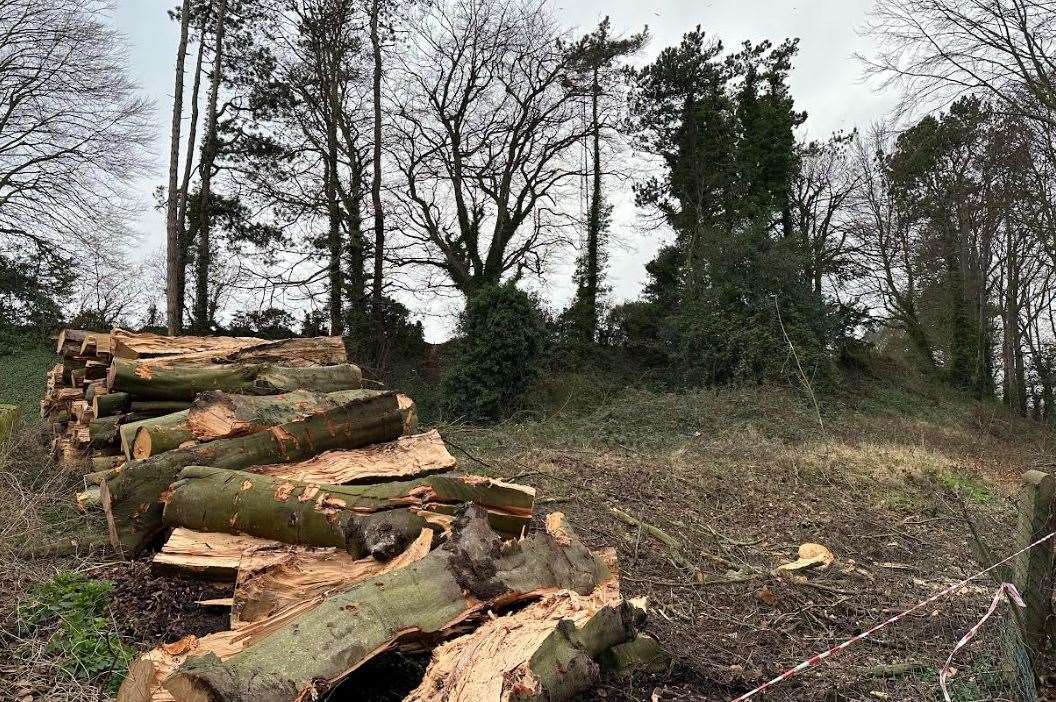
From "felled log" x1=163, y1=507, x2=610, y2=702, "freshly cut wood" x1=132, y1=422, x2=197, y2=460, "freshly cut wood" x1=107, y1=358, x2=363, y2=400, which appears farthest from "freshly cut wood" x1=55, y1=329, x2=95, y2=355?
"felled log" x1=163, y1=507, x2=610, y2=702

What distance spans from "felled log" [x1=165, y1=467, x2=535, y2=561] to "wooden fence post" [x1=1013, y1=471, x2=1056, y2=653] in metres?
2.40

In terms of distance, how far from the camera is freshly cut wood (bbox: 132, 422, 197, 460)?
172 inches

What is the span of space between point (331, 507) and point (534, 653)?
5.05ft

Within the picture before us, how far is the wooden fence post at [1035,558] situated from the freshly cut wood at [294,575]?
2.74m

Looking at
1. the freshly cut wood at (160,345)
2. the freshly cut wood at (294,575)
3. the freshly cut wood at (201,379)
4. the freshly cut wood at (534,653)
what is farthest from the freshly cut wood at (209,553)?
the freshly cut wood at (160,345)

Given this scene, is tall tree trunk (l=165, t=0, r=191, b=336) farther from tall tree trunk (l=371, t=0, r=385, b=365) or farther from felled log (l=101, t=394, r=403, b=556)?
felled log (l=101, t=394, r=403, b=556)

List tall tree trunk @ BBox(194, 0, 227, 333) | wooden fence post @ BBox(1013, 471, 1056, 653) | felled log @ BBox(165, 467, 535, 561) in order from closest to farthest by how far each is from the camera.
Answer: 1. wooden fence post @ BBox(1013, 471, 1056, 653)
2. felled log @ BBox(165, 467, 535, 561)
3. tall tree trunk @ BBox(194, 0, 227, 333)

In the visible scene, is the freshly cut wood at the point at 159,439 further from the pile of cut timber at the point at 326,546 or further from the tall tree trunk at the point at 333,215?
the tall tree trunk at the point at 333,215

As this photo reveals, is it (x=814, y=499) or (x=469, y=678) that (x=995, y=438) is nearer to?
(x=814, y=499)

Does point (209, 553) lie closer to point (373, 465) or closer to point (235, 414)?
point (373, 465)

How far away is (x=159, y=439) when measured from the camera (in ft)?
14.4

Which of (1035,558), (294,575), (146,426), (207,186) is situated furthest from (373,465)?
(207,186)

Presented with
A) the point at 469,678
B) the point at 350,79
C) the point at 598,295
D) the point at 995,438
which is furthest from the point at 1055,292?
the point at 469,678

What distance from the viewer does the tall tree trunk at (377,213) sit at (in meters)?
17.7
